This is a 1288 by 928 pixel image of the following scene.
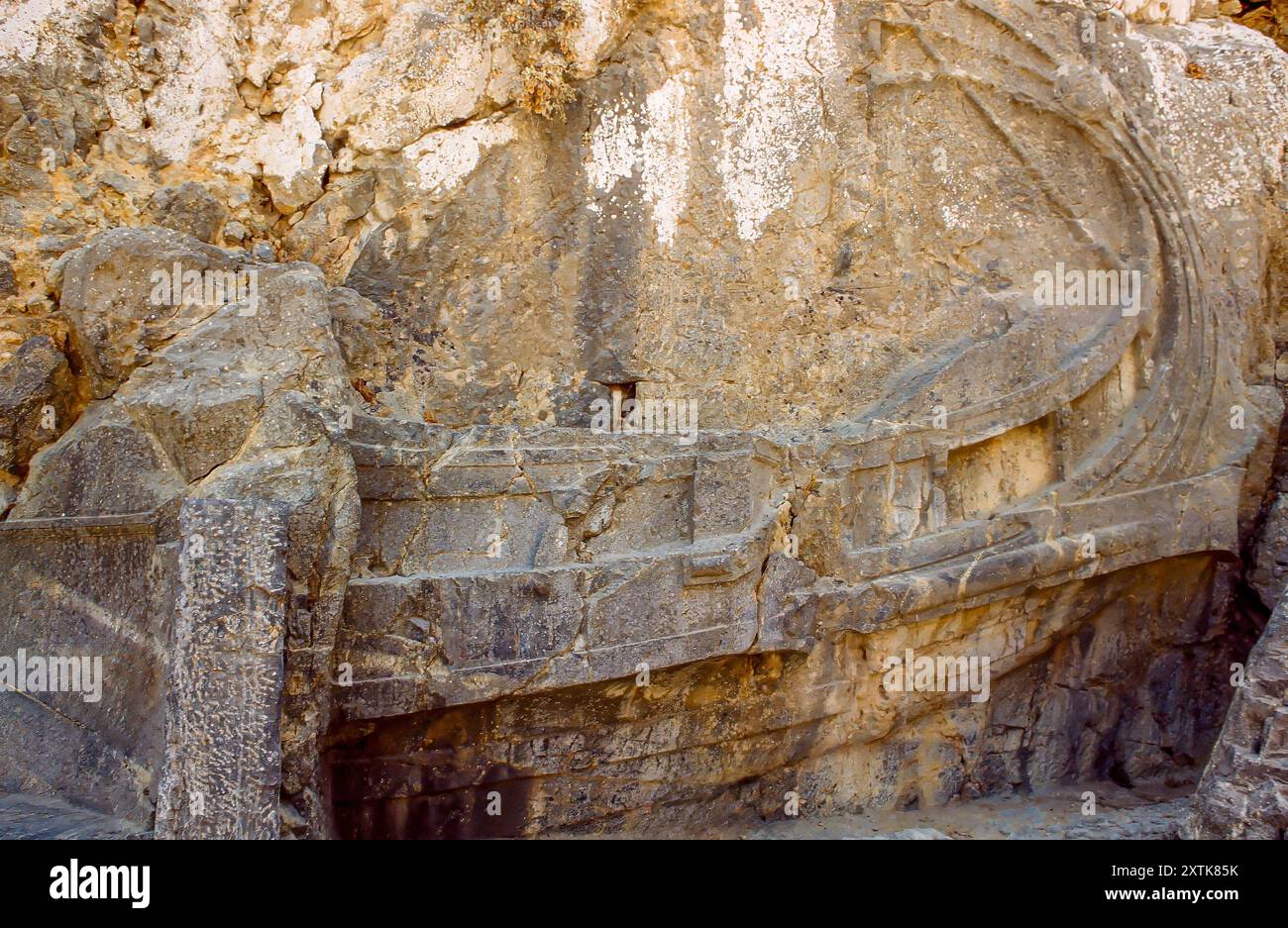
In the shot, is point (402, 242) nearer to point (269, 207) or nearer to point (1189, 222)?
point (269, 207)

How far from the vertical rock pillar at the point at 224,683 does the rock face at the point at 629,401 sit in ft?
0.05

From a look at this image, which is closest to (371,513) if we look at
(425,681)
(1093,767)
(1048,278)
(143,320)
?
(425,681)

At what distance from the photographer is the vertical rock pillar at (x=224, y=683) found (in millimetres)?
3789

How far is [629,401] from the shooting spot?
576 cm

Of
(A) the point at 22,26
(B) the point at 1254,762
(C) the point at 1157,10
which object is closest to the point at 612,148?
(A) the point at 22,26

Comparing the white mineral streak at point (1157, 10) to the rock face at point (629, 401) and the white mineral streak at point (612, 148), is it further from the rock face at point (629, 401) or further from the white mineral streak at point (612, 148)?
the white mineral streak at point (612, 148)

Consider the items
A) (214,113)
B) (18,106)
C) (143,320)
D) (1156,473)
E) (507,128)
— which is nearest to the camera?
(143,320)

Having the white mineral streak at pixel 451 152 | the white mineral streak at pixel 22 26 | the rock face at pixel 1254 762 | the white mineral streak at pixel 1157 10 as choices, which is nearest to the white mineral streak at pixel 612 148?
the white mineral streak at pixel 451 152

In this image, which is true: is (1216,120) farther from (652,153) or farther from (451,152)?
(451,152)

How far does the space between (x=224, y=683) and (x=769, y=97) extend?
3761mm

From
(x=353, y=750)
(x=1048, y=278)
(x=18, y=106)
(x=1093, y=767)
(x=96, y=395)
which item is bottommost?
(x=1093, y=767)

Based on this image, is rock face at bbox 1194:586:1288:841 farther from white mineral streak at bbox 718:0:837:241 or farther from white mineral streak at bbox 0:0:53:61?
white mineral streak at bbox 0:0:53:61

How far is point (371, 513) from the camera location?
4.68 m

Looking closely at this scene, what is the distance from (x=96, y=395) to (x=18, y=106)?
1.27m
